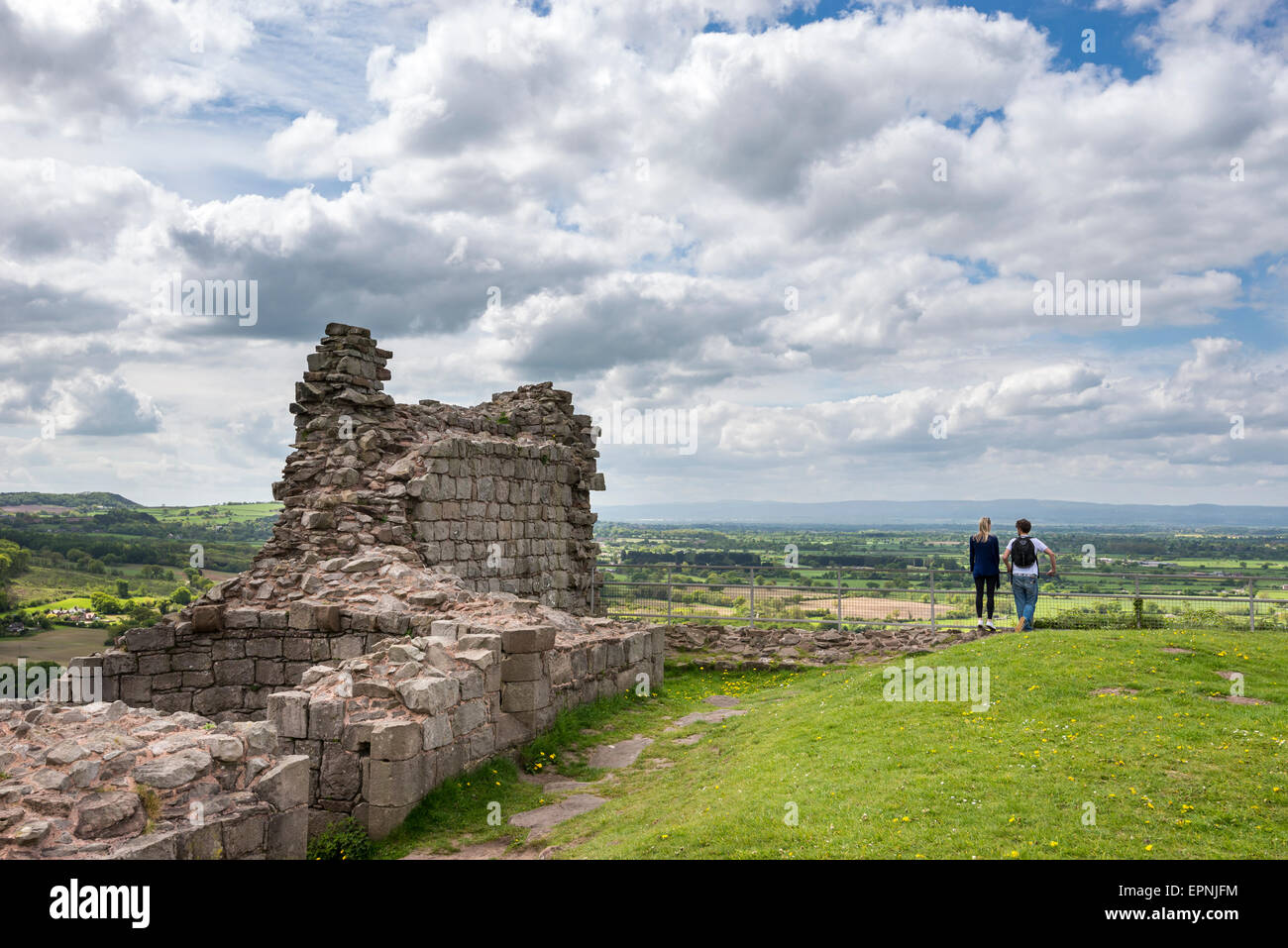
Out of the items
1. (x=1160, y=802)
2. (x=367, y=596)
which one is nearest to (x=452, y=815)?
(x=367, y=596)

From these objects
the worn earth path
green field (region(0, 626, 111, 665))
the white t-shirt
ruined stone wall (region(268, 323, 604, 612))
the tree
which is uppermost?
ruined stone wall (region(268, 323, 604, 612))

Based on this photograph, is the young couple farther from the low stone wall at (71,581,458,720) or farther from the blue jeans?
the low stone wall at (71,581,458,720)

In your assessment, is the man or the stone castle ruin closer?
the stone castle ruin

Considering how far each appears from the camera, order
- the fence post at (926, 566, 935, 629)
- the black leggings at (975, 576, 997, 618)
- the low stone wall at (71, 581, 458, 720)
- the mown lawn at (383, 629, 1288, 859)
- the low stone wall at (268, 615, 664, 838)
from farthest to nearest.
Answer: the fence post at (926, 566, 935, 629) < the black leggings at (975, 576, 997, 618) < the low stone wall at (71, 581, 458, 720) < the low stone wall at (268, 615, 664, 838) < the mown lawn at (383, 629, 1288, 859)

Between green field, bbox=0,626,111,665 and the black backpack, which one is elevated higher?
the black backpack

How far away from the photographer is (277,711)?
32.5 ft

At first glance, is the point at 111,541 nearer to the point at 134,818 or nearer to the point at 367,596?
the point at 367,596

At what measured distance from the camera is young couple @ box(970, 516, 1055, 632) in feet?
54.1

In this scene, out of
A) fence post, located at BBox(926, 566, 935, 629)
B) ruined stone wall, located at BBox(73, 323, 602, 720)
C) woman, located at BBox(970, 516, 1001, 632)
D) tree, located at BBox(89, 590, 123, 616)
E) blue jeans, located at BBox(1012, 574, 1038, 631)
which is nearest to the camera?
ruined stone wall, located at BBox(73, 323, 602, 720)

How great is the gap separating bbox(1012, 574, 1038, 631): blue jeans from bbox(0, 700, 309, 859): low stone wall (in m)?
13.5

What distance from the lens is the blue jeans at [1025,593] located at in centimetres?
1672

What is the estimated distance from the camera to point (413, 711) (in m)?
10.1

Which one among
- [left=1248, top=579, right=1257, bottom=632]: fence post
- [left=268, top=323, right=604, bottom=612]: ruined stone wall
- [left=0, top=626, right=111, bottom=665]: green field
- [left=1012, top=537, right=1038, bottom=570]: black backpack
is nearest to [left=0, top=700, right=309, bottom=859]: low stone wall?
[left=0, top=626, right=111, bottom=665]: green field
